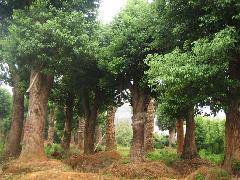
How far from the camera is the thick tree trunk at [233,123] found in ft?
61.9

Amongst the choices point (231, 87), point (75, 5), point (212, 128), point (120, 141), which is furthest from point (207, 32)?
point (120, 141)

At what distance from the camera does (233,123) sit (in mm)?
19078

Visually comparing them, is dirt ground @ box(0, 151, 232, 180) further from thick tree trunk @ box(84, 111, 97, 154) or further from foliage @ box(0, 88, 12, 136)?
foliage @ box(0, 88, 12, 136)

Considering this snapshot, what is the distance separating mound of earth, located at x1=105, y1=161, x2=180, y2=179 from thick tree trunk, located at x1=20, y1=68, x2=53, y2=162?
14.6 ft

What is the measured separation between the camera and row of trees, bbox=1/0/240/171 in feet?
57.2

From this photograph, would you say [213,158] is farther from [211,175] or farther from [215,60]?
[215,60]

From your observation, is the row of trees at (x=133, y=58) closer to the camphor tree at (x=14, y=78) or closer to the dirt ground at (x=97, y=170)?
the camphor tree at (x=14, y=78)

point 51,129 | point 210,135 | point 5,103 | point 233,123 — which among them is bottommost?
point 233,123

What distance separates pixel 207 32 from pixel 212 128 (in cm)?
2757

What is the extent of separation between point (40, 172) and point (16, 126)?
12.9 m

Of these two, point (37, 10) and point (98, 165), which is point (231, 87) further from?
point (37, 10)

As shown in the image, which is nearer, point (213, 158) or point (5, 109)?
point (213, 158)

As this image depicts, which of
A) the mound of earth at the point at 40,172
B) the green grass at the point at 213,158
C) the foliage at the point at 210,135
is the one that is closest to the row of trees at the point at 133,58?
the mound of earth at the point at 40,172

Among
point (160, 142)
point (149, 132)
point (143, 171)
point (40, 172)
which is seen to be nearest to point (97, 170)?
point (143, 171)
